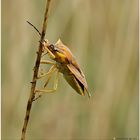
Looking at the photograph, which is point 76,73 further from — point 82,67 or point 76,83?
point 82,67

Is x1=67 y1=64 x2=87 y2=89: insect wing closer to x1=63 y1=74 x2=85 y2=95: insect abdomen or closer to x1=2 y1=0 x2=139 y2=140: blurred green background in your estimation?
x1=63 y1=74 x2=85 y2=95: insect abdomen

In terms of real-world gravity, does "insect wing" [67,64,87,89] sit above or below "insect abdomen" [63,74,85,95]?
above

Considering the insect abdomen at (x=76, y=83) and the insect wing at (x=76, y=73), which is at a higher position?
the insect wing at (x=76, y=73)

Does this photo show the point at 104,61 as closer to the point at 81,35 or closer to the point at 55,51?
the point at 81,35

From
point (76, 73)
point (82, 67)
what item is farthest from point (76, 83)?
point (82, 67)

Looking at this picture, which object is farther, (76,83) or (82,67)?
(82,67)

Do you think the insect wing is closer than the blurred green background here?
Yes

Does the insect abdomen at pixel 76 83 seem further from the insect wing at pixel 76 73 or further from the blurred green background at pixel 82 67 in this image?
the blurred green background at pixel 82 67

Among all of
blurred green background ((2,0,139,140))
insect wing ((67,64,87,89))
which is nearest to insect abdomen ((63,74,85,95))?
insect wing ((67,64,87,89))

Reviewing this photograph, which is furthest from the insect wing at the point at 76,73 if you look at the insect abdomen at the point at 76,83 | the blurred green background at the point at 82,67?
the blurred green background at the point at 82,67
